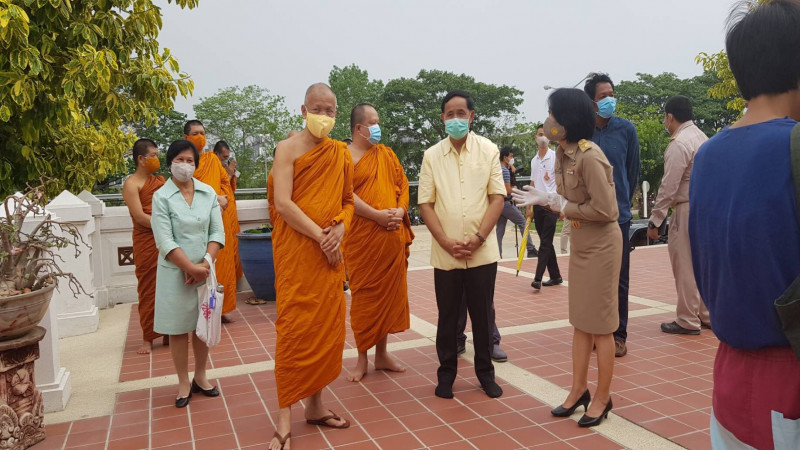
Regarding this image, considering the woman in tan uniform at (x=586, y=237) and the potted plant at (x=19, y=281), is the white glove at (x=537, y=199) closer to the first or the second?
the woman in tan uniform at (x=586, y=237)

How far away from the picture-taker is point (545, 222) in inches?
314

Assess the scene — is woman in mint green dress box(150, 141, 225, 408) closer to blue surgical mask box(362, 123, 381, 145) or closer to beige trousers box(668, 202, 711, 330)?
blue surgical mask box(362, 123, 381, 145)

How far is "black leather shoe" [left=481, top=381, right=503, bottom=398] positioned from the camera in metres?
4.14

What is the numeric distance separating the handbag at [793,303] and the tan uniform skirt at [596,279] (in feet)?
7.04

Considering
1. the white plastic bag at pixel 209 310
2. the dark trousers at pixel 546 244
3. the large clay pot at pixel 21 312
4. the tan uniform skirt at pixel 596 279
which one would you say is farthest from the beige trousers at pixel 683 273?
the large clay pot at pixel 21 312

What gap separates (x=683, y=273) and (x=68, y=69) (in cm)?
588

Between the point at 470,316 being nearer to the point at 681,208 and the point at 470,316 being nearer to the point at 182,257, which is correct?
the point at 182,257

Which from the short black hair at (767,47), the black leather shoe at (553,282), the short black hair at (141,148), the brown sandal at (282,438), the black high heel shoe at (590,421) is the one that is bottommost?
the black high heel shoe at (590,421)

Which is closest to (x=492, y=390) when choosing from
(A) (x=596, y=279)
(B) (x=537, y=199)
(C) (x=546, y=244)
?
(A) (x=596, y=279)

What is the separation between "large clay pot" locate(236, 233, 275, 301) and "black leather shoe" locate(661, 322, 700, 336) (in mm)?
4522

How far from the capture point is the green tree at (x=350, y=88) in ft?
161

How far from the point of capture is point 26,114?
574 cm

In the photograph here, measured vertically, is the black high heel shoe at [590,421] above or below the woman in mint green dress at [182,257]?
below

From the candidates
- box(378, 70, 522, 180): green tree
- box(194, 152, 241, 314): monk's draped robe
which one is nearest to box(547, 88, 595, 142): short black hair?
box(194, 152, 241, 314): monk's draped robe
